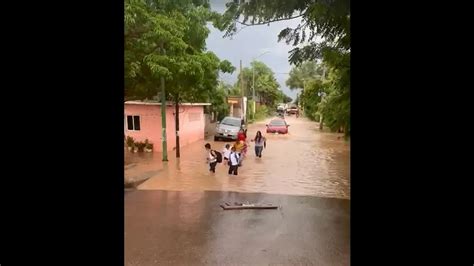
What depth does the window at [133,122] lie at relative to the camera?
1596 centimetres

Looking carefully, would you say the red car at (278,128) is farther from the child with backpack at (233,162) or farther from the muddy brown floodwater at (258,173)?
the child with backpack at (233,162)

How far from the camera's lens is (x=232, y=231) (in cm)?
636

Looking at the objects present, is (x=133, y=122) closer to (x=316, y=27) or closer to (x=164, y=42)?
(x=164, y=42)

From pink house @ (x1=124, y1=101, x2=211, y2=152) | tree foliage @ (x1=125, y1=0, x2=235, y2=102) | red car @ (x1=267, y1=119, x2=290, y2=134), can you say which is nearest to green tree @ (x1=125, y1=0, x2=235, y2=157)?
tree foliage @ (x1=125, y1=0, x2=235, y2=102)

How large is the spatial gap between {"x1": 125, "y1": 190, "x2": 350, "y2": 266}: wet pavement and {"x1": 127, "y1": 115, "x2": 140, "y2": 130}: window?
23.5 ft

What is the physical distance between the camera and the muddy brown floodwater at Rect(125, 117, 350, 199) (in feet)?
33.3

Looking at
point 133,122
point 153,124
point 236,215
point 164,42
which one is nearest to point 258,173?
point 164,42

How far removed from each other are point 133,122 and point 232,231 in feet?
34.4
